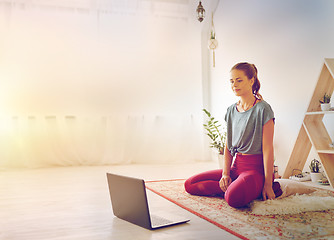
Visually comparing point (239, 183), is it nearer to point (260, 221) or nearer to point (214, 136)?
point (260, 221)

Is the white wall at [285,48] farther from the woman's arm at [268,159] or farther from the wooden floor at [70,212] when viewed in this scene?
the wooden floor at [70,212]

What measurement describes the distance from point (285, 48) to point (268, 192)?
6.11 feet

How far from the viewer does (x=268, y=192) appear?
201cm

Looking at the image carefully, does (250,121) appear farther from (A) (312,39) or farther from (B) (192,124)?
(B) (192,124)

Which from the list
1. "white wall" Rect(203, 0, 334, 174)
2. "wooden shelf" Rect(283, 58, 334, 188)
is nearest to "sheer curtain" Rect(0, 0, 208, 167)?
"white wall" Rect(203, 0, 334, 174)

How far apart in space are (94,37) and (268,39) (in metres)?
2.32

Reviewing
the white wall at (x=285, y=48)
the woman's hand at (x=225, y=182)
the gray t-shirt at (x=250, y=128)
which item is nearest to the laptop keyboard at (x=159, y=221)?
the woman's hand at (x=225, y=182)

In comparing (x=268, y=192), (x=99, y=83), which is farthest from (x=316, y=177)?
(x=99, y=83)

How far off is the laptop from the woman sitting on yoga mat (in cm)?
44

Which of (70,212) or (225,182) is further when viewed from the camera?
(225,182)

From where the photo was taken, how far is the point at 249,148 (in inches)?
82.0

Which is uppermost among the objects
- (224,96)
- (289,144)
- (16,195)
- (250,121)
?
(224,96)

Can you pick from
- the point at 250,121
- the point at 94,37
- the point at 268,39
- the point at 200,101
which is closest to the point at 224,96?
the point at 200,101

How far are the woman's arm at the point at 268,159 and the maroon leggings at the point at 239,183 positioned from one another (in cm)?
4
